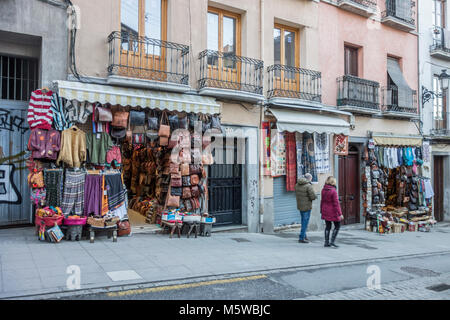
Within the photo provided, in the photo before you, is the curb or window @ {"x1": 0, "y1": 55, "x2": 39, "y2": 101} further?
window @ {"x1": 0, "y1": 55, "x2": 39, "y2": 101}

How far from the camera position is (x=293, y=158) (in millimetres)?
12227

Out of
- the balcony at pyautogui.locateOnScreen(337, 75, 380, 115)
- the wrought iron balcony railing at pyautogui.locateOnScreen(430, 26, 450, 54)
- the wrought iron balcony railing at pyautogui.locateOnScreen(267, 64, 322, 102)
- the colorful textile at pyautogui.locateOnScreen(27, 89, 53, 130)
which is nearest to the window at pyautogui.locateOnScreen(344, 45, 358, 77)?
the balcony at pyautogui.locateOnScreen(337, 75, 380, 115)

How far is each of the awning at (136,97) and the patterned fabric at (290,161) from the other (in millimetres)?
3063

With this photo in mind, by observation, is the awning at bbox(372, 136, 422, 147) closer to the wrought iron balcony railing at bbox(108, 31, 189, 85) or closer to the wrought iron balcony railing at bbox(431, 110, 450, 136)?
the wrought iron balcony railing at bbox(431, 110, 450, 136)

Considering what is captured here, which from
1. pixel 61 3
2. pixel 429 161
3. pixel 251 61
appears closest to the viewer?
pixel 61 3

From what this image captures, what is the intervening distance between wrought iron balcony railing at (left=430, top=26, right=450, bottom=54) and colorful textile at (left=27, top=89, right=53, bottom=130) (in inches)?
615

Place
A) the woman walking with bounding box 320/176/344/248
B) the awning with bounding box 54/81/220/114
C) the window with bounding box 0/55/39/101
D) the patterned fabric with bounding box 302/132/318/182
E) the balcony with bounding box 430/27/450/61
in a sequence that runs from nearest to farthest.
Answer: the awning with bounding box 54/81/220/114, the window with bounding box 0/55/39/101, the woman walking with bounding box 320/176/344/248, the patterned fabric with bounding box 302/132/318/182, the balcony with bounding box 430/27/450/61

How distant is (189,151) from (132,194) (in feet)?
13.0

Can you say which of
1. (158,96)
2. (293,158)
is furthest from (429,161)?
(158,96)

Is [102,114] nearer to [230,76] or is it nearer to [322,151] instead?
[230,76]

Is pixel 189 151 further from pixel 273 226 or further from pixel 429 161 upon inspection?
pixel 429 161

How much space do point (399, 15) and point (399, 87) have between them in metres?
2.87

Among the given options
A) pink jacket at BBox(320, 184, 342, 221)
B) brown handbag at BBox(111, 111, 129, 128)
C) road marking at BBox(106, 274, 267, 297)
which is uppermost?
brown handbag at BBox(111, 111, 129, 128)

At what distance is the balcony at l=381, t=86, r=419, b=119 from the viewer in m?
14.7
